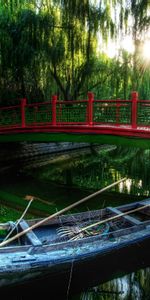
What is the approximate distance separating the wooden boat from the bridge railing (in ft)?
9.35

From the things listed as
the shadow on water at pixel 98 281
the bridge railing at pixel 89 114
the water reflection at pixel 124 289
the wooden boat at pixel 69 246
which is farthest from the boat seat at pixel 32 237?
the bridge railing at pixel 89 114

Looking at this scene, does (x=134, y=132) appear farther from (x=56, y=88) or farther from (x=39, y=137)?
(x=56, y=88)

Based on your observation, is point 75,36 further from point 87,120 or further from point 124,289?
point 124,289

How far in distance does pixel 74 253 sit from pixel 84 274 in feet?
1.71

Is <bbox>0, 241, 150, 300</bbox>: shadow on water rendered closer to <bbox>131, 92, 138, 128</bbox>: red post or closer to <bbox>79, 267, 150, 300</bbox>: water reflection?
<bbox>79, 267, 150, 300</bbox>: water reflection

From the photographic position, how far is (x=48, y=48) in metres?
13.9

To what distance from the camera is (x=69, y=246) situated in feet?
19.2

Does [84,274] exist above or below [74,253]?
below

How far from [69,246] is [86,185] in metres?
5.99

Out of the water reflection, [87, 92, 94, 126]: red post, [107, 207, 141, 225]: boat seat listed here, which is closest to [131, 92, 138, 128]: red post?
[87, 92, 94, 126]: red post

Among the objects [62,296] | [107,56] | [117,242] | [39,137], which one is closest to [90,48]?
[107,56]

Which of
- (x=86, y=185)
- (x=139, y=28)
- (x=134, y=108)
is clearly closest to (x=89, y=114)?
(x=134, y=108)

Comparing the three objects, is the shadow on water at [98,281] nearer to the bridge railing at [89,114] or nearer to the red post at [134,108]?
the red post at [134,108]

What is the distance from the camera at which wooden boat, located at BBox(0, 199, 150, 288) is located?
5.37m
